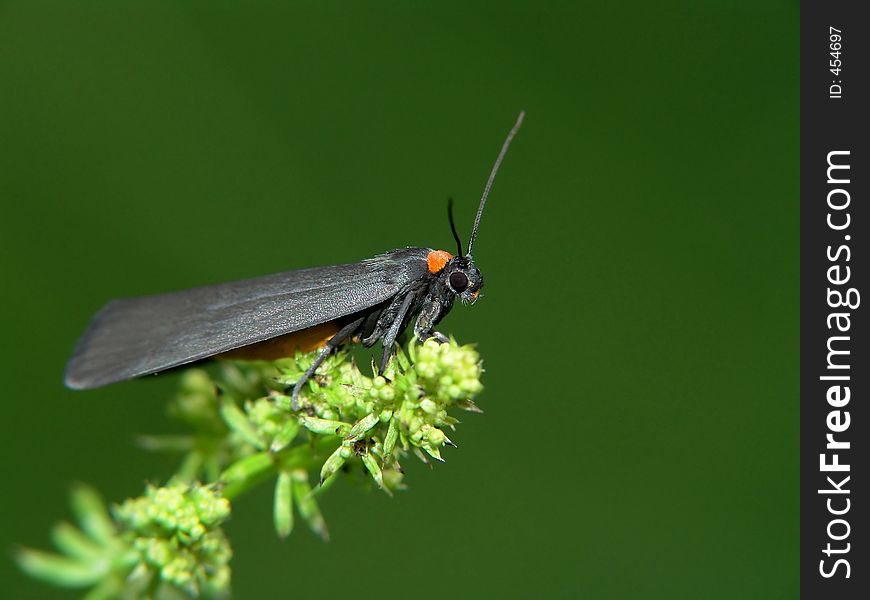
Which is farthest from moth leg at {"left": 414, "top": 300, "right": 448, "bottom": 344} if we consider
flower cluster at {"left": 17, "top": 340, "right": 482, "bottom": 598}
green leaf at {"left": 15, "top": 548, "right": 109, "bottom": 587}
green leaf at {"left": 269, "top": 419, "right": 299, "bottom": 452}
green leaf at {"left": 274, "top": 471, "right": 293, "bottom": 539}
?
green leaf at {"left": 15, "top": 548, "right": 109, "bottom": 587}

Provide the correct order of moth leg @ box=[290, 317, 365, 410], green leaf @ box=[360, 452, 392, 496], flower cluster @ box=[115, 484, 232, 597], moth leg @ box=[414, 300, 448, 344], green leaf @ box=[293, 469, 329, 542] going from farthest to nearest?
1. moth leg @ box=[414, 300, 448, 344]
2. green leaf @ box=[293, 469, 329, 542]
3. moth leg @ box=[290, 317, 365, 410]
4. flower cluster @ box=[115, 484, 232, 597]
5. green leaf @ box=[360, 452, 392, 496]

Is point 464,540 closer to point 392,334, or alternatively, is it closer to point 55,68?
point 392,334

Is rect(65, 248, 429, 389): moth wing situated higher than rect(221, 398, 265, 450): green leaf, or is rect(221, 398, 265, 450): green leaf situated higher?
rect(65, 248, 429, 389): moth wing

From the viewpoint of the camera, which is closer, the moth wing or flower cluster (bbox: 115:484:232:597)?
flower cluster (bbox: 115:484:232:597)

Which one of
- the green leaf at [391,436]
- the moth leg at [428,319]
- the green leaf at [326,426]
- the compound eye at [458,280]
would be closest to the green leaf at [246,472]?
the green leaf at [326,426]

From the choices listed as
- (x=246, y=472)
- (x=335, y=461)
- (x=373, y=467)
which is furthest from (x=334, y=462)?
(x=246, y=472)

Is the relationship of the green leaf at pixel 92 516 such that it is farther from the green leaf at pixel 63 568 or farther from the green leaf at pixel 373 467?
the green leaf at pixel 373 467

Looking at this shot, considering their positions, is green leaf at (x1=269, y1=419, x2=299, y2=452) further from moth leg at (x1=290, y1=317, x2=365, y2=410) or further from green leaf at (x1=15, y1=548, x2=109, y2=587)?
green leaf at (x1=15, y1=548, x2=109, y2=587)

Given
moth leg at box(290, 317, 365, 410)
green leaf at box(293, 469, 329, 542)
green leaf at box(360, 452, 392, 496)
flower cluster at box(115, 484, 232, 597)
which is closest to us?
green leaf at box(360, 452, 392, 496)
